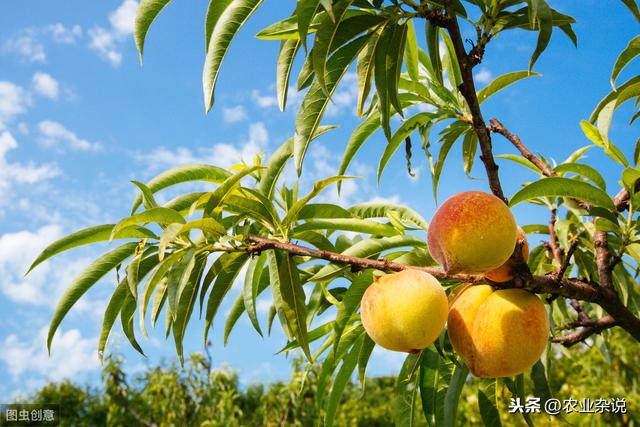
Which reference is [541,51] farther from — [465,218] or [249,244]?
[249,244]

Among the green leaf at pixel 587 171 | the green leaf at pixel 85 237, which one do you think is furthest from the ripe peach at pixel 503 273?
the green leaf at pixel 85 237

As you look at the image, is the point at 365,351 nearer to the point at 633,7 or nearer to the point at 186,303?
the point at 186,303

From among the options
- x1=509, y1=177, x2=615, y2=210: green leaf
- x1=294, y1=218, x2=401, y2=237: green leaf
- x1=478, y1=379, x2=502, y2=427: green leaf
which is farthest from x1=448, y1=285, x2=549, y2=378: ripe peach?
x1=478, y1=379, x2=502, y2=427: green leaf

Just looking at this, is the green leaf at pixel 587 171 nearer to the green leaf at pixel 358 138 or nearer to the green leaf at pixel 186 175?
the green leaf at pixel 358 138

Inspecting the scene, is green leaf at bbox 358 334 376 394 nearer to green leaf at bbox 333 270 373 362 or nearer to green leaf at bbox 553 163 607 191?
green leaf at bbox 333 270 373 362

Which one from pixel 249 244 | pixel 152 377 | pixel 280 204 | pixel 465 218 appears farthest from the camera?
pixel 152 377

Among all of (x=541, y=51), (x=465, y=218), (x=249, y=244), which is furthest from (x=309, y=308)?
(x=541, y=51)

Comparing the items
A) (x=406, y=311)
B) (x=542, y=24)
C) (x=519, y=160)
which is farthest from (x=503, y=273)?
(x=519, y=160)

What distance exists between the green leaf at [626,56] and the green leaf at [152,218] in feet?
3.52

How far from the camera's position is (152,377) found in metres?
5.66

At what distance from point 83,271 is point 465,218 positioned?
2.70 ft

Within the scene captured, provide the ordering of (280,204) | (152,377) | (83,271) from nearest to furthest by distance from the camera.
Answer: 1. (83,271)
2. (280,204)
3. (152,377)

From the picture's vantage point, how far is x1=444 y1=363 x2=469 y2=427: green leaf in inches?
49.6

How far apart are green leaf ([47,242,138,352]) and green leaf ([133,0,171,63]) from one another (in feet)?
1.43
